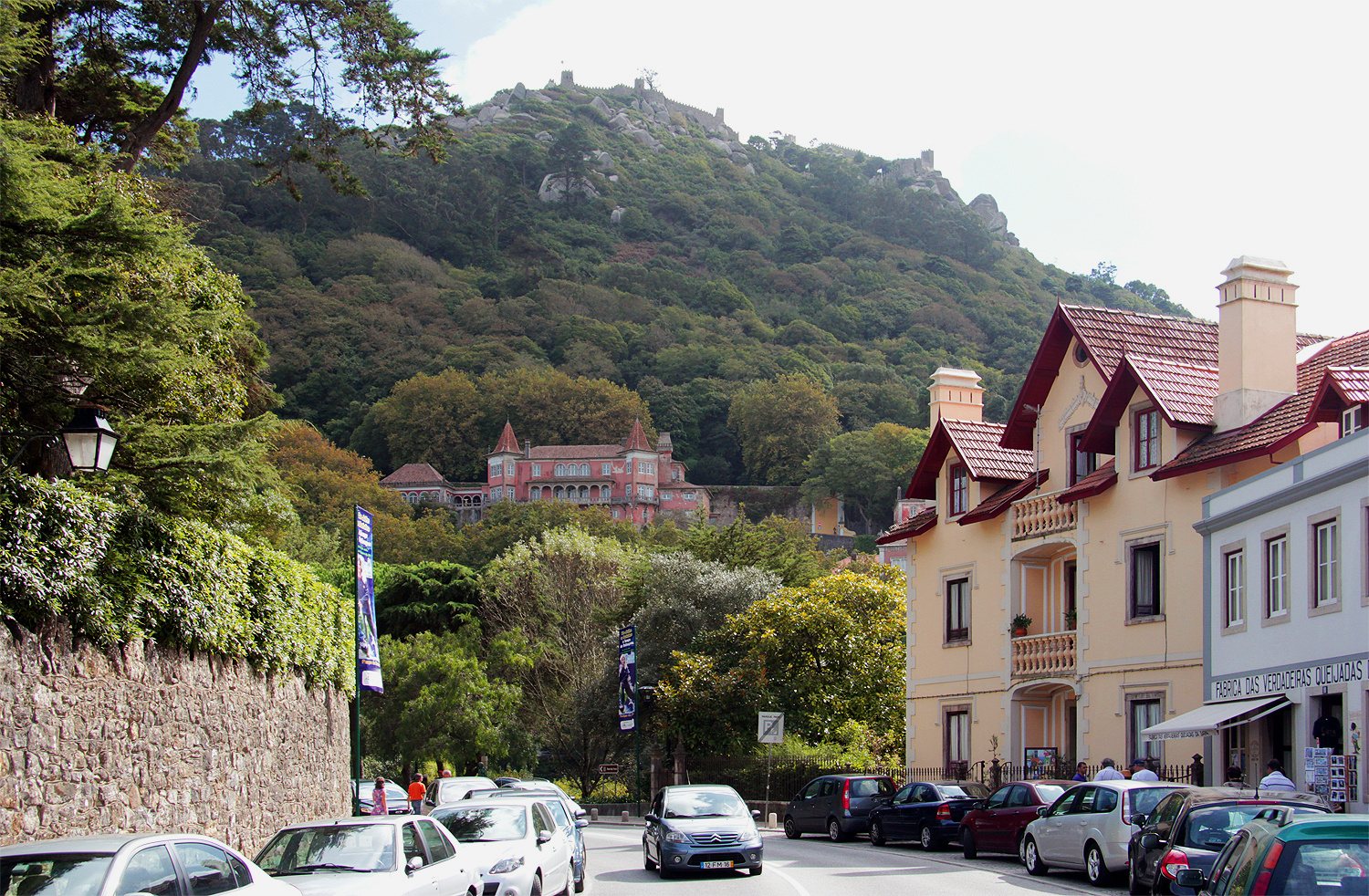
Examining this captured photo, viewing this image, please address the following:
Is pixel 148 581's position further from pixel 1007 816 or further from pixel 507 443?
pixel 507 443

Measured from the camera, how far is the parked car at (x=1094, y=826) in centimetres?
1723

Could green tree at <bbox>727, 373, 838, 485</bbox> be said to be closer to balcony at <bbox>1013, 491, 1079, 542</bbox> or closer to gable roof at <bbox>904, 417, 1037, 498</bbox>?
gable roof at <bbox>904, 417, 1037, 498</bbox>

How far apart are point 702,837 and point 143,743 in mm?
8080

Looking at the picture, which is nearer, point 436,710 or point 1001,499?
point 1001,499

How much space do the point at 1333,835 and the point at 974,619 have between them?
Answer: 25.2 metres

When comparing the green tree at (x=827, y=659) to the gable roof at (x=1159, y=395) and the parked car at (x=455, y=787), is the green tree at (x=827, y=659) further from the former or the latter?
the parked car at (x=455, y=787)

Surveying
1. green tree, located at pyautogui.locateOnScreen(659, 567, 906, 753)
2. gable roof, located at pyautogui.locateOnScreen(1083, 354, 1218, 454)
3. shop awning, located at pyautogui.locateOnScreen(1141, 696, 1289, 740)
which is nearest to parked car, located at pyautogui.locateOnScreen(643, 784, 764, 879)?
shop awning, located at pyautogui.locateOnScreen(1141, 696, 1289, 740)

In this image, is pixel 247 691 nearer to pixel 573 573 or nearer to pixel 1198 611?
pixel 1198 611

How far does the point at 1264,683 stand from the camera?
21.6 metres

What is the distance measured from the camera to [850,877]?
1948cm

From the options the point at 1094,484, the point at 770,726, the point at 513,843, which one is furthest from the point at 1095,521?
the point at 513,843

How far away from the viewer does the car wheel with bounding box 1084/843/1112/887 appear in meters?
17.5

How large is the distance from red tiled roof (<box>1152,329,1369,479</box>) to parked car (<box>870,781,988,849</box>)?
7.45 m

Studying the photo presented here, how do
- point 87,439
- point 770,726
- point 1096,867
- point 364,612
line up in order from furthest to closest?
1. point 770,726
2. point 364,612
3. point 1096,867
4. point 87,439
